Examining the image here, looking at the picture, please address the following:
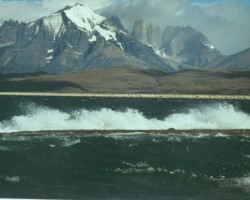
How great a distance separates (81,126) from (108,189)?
66.3 feet

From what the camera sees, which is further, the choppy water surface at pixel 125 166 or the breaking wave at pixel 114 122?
the breaking wave at pixel 114 122

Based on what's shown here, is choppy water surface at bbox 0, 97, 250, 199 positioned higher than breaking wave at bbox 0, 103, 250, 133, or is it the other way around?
breaking wave at bbox 0, 103, 250, 133

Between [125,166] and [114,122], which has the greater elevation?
[114,122]

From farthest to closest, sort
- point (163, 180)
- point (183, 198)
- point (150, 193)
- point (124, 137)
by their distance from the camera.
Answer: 1. point (124, 137)
2. point (163, 180)
3. point (150, 193)
4. point (183, 198)

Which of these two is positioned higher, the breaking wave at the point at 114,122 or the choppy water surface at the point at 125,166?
the breaking wave at the point at 114,122

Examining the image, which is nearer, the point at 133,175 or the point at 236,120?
the point at 133,175

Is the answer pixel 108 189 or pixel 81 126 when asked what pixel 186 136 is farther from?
pixel 108 189

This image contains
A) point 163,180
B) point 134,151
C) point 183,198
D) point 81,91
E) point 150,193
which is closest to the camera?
point 183,198

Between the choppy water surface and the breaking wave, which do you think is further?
the breaking wave

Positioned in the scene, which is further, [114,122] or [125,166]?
[114,122]

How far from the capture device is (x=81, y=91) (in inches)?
4825

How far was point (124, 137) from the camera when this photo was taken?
2717 cm

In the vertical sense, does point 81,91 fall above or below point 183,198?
above

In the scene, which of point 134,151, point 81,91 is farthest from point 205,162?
point 81,91
